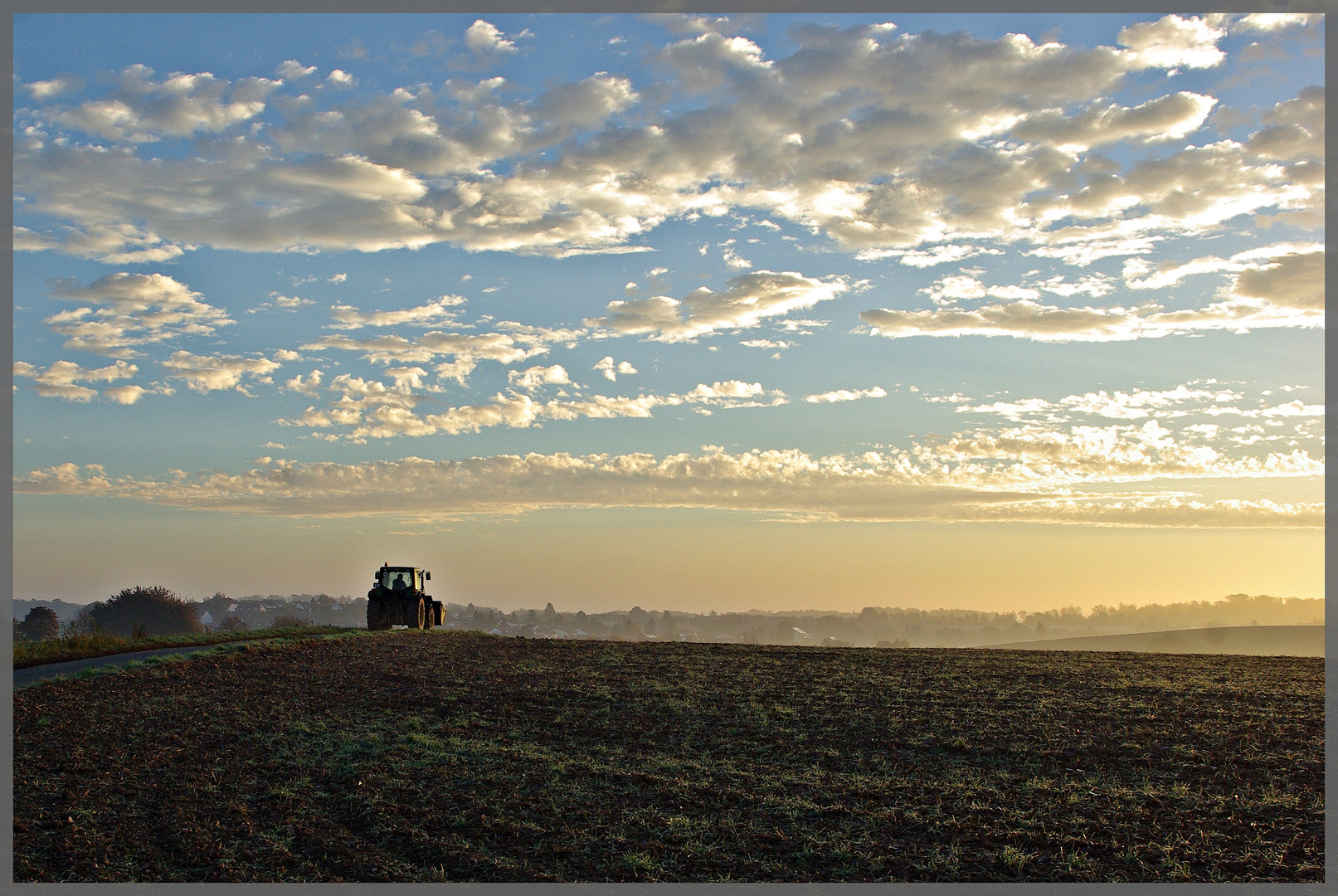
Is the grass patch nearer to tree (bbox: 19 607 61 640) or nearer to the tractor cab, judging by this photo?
the tractor cab

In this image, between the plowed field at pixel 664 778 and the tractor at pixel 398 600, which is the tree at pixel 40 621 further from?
the plowed field at pixel 664 778

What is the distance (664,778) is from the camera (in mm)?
10133

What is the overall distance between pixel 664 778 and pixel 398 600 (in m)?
24.7

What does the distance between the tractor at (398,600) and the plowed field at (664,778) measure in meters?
14.9

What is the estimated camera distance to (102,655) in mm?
19422

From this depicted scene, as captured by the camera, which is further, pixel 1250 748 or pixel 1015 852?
pixel 1250 748

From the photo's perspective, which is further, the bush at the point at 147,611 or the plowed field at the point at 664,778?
the bush at the point at 147,611

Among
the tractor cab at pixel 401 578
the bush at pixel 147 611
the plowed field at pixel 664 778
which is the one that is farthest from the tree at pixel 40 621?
the plowed field at pixel 664 778

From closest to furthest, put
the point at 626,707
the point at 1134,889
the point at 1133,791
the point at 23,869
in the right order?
1. the point at 1134,889
2. the point at 23,869
3. the point at 1133,791
4. the point at 626,707

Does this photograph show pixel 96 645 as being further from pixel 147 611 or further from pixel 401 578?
pixel 147 611

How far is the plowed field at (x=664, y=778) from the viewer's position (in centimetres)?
781

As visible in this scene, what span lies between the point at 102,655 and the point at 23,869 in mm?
13490

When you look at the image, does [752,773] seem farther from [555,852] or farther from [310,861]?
[310,861]

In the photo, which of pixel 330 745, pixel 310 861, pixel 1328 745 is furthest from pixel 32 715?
pixel 1328 745
